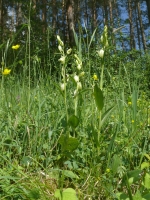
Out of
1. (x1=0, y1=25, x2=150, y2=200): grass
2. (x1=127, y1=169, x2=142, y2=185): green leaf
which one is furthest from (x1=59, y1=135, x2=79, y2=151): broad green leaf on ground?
(x1=127, y1=169, x2=142, y2=185): green leaf

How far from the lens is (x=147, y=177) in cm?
67

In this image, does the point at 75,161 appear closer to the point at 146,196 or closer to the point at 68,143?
the point at 68,143

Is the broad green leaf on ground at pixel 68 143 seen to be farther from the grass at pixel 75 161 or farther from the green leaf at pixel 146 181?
the green leaf at pixel 146 181

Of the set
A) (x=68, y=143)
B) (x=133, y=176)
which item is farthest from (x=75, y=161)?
(x=133, y=176)

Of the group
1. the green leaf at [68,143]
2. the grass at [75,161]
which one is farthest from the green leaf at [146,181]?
the green leaf at [68,143]

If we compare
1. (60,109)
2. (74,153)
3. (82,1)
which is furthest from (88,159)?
(82,1)

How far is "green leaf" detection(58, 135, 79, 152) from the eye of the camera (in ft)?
2.82

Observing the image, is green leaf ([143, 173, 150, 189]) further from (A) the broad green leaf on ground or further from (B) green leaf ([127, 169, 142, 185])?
(A) the broad green leaf on ground

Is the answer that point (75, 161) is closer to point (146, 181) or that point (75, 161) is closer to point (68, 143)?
point (68, 143)

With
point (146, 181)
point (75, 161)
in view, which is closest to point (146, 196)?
point (146, 181)

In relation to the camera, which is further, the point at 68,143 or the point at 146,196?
the point at 68,143

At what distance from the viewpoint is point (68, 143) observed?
868mm

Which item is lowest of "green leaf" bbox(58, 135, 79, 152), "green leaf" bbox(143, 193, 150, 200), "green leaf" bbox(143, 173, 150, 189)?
"green leaf" bbox(143, 193, 150, 200)

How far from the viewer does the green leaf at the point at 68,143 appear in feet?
2.82
